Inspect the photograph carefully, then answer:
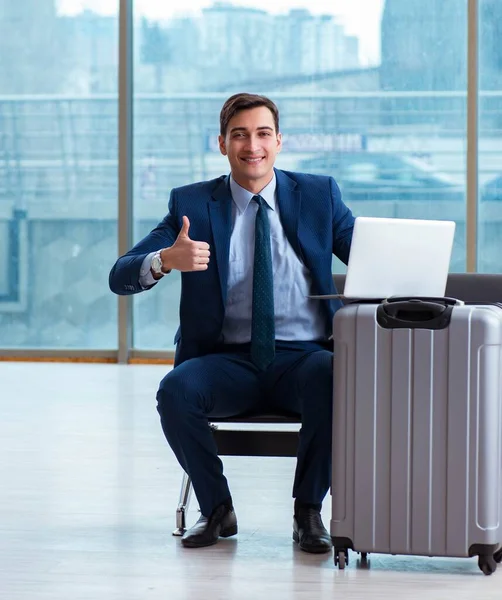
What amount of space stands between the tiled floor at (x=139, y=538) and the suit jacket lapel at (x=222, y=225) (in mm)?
640

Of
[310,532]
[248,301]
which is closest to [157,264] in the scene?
[248,301]

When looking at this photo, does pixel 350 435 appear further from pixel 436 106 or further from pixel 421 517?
pixel 436 106

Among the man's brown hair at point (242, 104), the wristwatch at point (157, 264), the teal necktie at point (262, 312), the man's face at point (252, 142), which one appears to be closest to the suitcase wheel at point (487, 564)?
the teal necktie at point (262, 312)

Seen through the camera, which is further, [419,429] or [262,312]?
[262,312]

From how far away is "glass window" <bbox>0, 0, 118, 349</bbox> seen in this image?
285 inches

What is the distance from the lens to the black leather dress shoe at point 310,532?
8.42ft

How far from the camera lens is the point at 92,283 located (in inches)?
288

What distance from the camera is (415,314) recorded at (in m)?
2.37

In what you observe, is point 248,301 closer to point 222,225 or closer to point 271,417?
point 222,225

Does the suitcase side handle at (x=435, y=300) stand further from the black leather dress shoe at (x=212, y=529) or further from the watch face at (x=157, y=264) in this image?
the black leather dress shoe at (x=212, y=529)

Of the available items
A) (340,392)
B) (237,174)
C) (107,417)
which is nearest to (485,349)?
(340,392)

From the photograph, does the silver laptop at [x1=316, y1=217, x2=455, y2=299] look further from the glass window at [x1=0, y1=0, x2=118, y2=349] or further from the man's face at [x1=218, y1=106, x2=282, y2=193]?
the glass window at [x1=0, y1=0, x2=118, y2=349]

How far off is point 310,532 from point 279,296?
0.59 metres

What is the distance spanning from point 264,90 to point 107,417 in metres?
3.05
